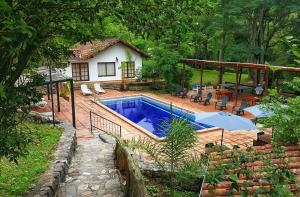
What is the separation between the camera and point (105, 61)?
2853cm

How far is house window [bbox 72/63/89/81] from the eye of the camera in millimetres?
27859

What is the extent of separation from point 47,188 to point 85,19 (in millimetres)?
4106

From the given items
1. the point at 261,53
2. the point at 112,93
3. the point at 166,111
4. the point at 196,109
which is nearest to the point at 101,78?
the point at 112,93

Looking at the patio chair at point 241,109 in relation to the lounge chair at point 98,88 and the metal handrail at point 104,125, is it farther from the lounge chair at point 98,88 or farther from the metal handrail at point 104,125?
the lounge chair at point 98,88

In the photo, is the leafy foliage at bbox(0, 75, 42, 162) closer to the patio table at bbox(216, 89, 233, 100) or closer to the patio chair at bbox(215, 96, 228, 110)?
the patio chair at bbox(215, 96, 228, 110)

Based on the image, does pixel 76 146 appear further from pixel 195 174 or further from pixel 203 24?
pixel 203 24

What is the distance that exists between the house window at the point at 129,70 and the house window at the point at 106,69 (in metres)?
1.01

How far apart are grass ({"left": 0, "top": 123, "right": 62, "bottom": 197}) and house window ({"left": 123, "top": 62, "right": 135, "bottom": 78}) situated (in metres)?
19.1

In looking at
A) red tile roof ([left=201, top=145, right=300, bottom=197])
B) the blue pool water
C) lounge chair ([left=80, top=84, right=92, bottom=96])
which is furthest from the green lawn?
red tile roof ([left=201, top=145, right=300, bottom=197])

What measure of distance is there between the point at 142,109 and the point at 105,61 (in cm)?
763

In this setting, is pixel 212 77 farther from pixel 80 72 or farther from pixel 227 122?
pixel 227 122

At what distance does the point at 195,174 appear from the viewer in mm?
6574

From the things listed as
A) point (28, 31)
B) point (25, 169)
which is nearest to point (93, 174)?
point (25, 169)

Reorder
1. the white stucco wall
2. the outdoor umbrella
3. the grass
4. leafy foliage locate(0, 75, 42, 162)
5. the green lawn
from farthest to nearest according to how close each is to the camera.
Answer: the green lawn, the white stucco wall, the outdoor umbrella, the grass, leafy foliage locate(0, 75, 42, 162)
